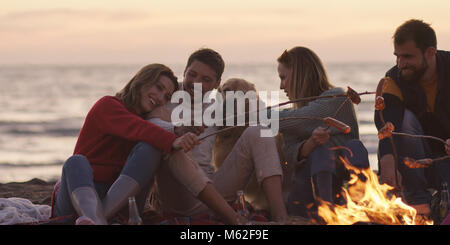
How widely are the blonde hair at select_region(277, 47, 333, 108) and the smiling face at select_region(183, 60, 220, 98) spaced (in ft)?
1.90

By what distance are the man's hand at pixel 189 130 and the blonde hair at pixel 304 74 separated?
95 cm

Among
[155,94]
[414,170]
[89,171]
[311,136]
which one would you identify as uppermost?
[155,94]

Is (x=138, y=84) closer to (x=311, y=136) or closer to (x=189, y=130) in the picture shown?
(x=189, y=130)

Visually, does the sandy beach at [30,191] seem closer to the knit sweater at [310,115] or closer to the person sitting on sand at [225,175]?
the person sitting on sand at [225,175]

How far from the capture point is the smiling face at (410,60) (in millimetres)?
5037

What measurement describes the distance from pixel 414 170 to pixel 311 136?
2.77 ft

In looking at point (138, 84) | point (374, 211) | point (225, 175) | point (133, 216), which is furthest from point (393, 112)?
point (133, 216)

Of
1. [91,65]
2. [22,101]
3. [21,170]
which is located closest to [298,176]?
[21,170]

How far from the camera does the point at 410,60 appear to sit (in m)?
5.07

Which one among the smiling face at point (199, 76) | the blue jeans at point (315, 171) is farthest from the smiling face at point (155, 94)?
the blue jeans at point (315, 171)

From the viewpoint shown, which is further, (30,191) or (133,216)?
(30,191)

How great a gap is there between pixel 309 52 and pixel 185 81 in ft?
3.26

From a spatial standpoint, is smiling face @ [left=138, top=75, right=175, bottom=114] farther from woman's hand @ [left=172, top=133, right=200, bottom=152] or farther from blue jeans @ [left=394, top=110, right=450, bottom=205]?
blue jeans @ [left=394, top=110, right=450, bottom=205]

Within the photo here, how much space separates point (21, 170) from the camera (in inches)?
471
